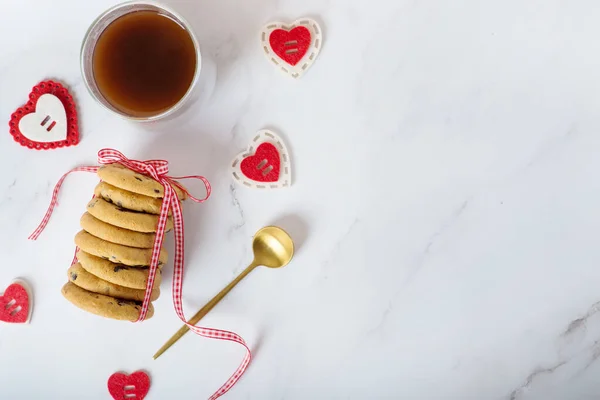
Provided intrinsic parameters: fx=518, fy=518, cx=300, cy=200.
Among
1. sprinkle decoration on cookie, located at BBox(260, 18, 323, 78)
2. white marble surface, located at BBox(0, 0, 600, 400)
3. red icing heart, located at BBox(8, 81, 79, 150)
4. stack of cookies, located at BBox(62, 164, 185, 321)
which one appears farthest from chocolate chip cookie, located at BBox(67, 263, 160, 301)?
sprinkle decoration on cookie, located at BBox(260, 18, 323, 78)

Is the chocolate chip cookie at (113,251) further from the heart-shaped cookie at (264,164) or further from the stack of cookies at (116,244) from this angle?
the heart-shaped cookie at (264,164)

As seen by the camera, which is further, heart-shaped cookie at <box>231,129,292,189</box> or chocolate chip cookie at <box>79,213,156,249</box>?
heart-shaped cookie at <box>231,129,292,189</box>

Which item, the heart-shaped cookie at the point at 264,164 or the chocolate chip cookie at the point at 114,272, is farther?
the heart-shaped cookie at the point at 264,164

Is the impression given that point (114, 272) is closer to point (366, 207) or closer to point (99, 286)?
point (99, 286)

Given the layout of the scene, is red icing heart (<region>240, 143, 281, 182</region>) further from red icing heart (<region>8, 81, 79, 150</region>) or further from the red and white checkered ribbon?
red icing heart (<region>8, 81, 79, 150</region>)

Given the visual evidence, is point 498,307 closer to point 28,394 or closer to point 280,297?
point 280,297

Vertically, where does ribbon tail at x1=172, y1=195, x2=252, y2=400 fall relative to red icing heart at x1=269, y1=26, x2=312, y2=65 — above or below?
below

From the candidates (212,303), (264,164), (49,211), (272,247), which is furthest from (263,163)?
(49,211)

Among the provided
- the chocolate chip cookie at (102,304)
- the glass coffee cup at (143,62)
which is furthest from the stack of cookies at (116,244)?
the glass coffee cup at (143,62)
